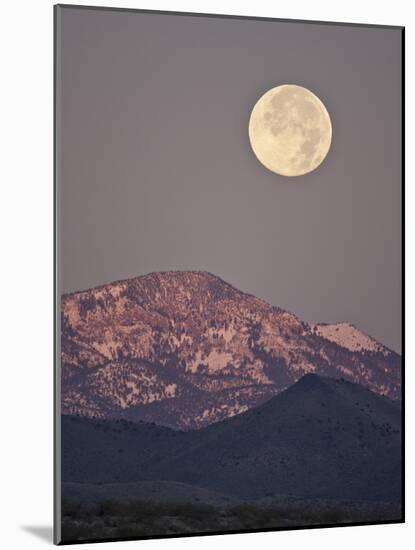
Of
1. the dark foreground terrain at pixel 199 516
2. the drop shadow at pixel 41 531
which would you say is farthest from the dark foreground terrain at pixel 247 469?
the drop shadow at pixel 41 531

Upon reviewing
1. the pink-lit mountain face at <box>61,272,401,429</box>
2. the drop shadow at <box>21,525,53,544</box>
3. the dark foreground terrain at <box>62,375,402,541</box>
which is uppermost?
the pink-lit mountain face at <box>61,272,401,429</box>

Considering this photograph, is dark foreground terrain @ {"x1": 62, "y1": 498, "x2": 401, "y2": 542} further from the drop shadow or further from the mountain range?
the drop shadow

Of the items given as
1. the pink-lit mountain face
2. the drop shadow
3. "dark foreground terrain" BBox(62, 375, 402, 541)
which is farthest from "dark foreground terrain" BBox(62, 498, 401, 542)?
the pink-lit mountain face

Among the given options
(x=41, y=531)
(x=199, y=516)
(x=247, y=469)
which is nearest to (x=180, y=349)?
(x=247, y=469)

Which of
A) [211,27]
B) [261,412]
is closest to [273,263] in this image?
[261,412]

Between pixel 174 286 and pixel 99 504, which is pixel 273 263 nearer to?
pixel 174 286

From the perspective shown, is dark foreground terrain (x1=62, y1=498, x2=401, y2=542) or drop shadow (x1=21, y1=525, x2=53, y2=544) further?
drop shadow (x1=21, y1=525, x2=53, y2=544)

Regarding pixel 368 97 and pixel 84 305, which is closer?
pixel 84 305
